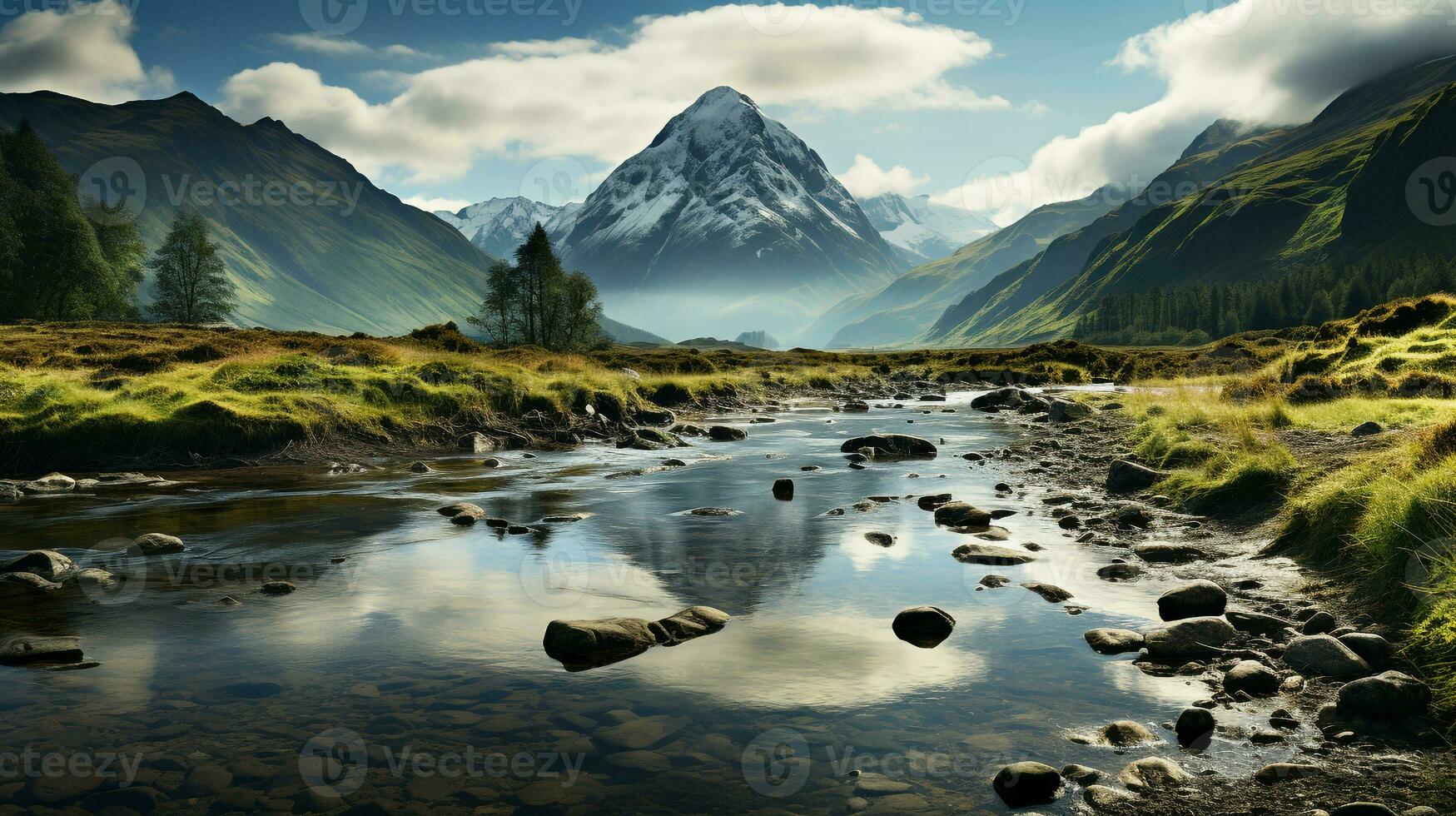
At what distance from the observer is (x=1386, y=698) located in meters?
6.84

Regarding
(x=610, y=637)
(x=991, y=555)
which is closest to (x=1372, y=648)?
(x=991, y=555)

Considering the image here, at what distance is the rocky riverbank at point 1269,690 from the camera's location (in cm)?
591

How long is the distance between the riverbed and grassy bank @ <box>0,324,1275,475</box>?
740cm

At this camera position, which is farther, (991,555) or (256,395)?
(256,395)

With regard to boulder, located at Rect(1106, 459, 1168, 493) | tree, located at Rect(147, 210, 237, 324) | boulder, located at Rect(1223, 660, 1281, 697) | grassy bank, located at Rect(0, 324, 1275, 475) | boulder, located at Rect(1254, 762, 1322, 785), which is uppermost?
tree, located at Rect(147, 210, 237, 324)

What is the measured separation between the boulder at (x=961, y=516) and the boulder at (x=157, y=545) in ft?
49.3

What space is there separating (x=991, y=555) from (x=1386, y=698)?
6.70m

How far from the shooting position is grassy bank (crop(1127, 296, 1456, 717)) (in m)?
8.41

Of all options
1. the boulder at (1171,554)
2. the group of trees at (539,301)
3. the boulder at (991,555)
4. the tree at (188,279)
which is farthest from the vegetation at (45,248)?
the boulder at (1171,554)

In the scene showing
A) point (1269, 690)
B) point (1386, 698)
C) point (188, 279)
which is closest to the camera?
point (1386, 698)

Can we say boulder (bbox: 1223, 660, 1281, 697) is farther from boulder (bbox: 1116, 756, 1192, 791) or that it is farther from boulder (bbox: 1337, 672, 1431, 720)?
boulder (bbox: 1116, 756, 1192, 791)

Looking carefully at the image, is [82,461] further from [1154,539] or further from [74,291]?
[74,291]

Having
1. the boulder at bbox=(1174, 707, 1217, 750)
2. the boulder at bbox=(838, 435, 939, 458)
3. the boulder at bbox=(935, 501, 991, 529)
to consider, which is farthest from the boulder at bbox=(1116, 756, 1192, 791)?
the boulder at bbox=(838, 435, 939, 458)

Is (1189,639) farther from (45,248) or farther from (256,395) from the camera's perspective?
(45,248)
